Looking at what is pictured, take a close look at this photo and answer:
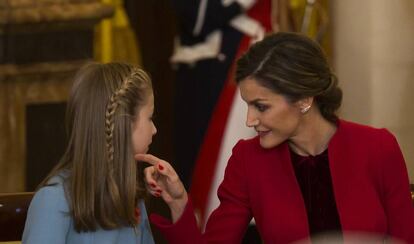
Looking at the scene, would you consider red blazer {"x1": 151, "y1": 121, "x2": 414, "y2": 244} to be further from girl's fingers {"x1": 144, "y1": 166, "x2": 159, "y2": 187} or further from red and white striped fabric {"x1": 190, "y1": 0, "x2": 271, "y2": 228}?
red and white striped fabric {"x1": 190, "y1": 0, "x2": 271, "y2": 228}

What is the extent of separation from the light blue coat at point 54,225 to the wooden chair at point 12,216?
11.8 inches

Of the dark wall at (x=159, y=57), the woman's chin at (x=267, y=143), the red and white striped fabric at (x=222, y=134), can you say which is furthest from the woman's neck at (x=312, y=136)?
the dark wall at (x=159, y=57)

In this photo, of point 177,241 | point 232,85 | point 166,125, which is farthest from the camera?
point 166,125

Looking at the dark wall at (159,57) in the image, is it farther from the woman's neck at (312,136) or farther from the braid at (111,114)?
the braid at (111,114)

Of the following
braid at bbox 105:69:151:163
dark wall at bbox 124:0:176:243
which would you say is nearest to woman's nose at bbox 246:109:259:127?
braid at bbox 105:69:151:163

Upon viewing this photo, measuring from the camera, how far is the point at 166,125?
16.4ft

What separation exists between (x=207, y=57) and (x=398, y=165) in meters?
1.45

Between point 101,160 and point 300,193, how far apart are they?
677mm

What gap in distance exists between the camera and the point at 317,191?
2.87 metres

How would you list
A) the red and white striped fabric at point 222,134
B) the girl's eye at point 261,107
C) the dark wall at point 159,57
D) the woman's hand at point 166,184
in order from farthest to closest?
the dark wall at point 159,57 → the red and white striped fabric at point 222,134 → the girl's eye at point 261,107 → the woman's hand at point 166,184

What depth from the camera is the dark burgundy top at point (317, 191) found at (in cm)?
284

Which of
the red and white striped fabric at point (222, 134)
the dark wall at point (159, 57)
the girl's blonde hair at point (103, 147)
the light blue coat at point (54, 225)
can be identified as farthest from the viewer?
the dark wall at point (159, 57)

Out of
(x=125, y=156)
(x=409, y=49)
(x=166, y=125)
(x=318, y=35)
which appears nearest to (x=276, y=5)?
(x=318, y=35)

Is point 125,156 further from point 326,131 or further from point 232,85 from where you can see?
point 232,85
